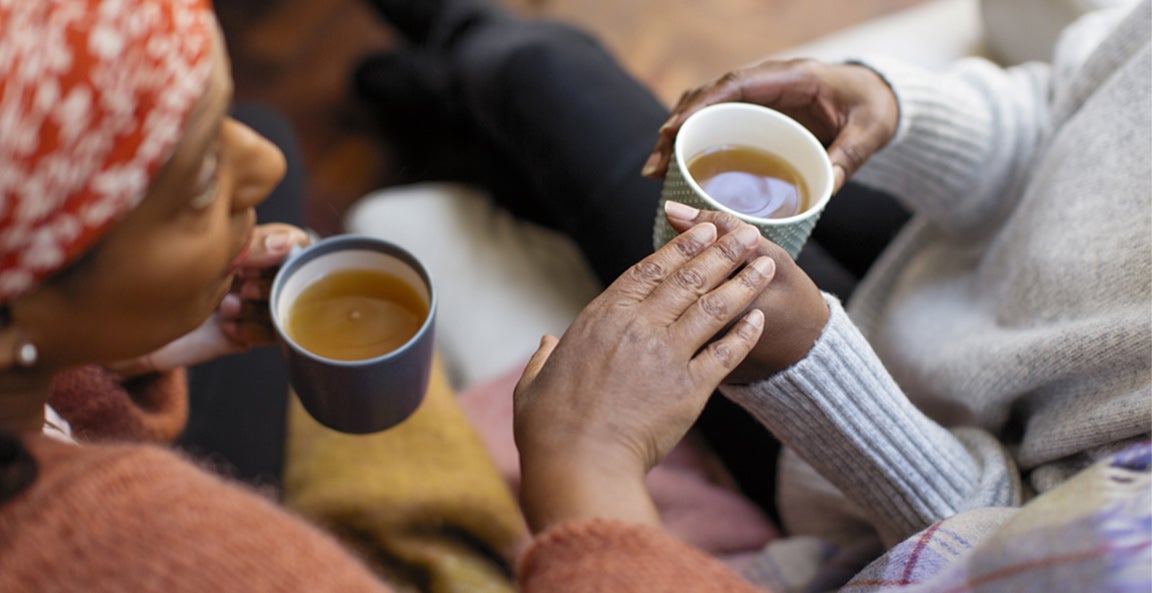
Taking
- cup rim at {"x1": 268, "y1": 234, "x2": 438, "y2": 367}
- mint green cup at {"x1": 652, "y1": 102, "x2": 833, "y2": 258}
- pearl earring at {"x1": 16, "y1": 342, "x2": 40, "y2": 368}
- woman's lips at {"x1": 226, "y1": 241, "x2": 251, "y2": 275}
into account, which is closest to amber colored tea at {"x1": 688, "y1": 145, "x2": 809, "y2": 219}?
mint green cup at {"x1": 652, "y1": 102, "x2": 833, "y2": 258}

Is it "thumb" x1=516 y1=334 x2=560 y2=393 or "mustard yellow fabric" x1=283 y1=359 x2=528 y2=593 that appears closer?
"thumb" x1=516 y1=334 x2=560 y2=393

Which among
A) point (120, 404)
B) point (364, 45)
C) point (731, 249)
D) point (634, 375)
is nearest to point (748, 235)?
point (731, 249)

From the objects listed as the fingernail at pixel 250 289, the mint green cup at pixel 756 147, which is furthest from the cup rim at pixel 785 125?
the fingernail at pixel 250 289

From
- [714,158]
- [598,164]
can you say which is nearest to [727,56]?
[598,164]

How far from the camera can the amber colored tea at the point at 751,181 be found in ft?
2.09

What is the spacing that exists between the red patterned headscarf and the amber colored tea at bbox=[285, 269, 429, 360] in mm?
244

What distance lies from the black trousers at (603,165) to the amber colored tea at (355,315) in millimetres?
292

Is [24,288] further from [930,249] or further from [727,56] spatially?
[727,56]

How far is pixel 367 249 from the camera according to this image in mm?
686

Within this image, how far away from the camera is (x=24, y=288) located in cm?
41

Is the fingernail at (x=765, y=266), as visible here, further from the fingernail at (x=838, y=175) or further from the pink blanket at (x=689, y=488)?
the pink blanket at (x=689, y=488)

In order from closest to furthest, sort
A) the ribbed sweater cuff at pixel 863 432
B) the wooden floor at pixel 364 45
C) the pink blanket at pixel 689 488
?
the ribbed sweater cuff at pixel 863 432
the pink blanket at pixel 689 488
the wooden floor at pixel 364 45

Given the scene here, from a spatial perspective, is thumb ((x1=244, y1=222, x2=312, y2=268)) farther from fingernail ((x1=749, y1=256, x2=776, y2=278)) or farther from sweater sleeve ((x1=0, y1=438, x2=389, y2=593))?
fingernail ((x1=749, y1=256, x2=776, y2=278))

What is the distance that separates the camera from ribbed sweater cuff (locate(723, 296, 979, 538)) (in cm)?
61
